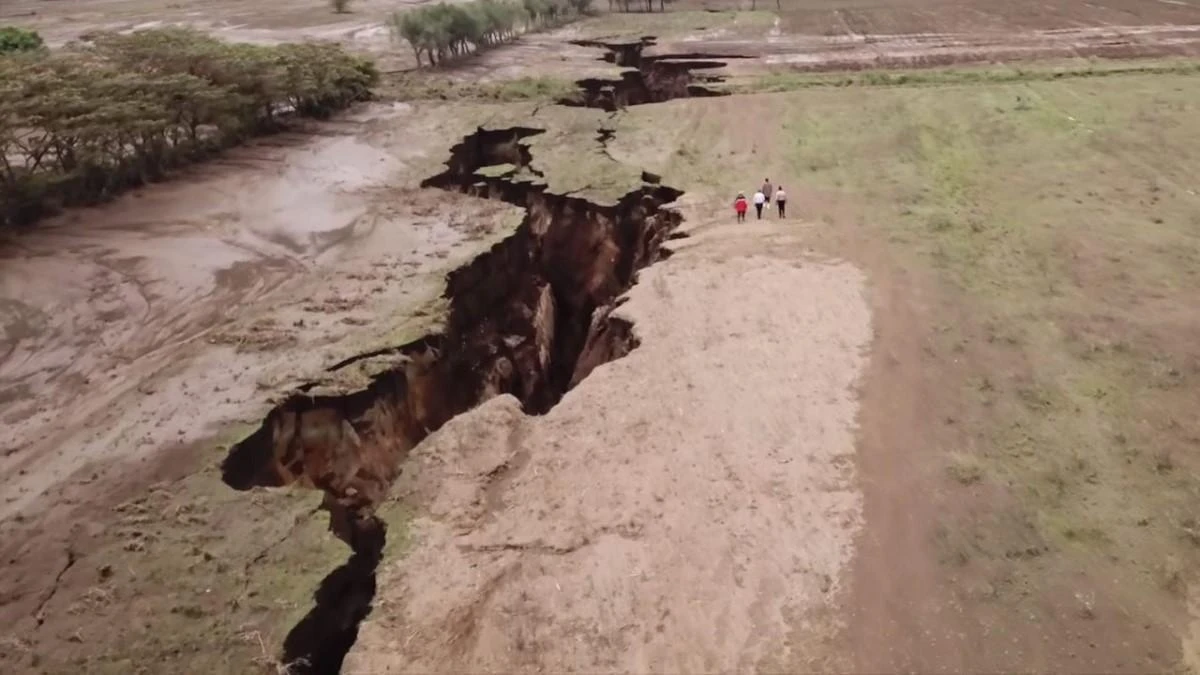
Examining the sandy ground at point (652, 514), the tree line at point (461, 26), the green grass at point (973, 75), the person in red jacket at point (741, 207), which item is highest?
the tree line at point (461, 26)

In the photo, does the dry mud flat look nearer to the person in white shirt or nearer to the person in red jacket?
the person in red jacket

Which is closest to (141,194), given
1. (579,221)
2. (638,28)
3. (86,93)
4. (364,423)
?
(86,93)

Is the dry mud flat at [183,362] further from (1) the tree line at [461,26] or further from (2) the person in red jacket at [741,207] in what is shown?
(1) the tree line at [461,26]

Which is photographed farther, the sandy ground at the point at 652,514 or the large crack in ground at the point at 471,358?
the large crack in ground at the point at 471,358

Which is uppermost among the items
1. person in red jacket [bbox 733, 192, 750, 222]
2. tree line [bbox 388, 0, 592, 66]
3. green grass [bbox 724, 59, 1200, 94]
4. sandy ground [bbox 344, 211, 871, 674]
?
tree line [bbox 388, 0, 592, 66]

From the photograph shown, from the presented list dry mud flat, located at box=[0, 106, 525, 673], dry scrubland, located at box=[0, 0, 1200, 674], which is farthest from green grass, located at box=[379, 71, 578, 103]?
dry scrubland, located at box=[0, 0, 1200, 674]

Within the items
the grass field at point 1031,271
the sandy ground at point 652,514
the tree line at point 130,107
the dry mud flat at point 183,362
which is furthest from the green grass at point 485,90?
the sandy ground at point 652,514

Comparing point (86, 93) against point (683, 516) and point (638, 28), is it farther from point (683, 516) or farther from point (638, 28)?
point (638, 28)
